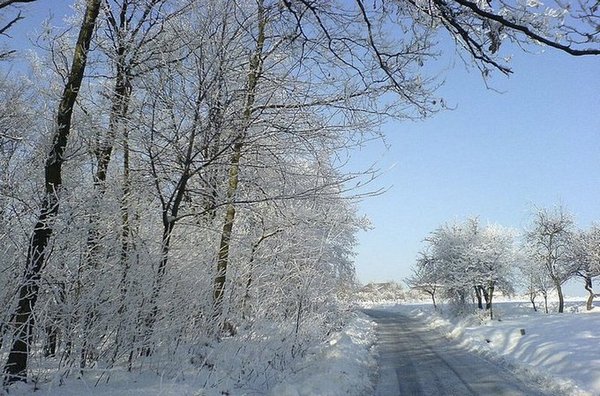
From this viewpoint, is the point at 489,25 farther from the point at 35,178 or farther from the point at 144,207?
the point at 35,178

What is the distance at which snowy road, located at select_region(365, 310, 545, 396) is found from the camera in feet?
34.1

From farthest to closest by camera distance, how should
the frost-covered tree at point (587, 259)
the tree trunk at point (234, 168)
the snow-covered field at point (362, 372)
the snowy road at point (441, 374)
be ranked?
1. the frost-covered tree at point (587, 259)
2. the snowy road at point (441, 374)
3. the tree trunk at point (234, 168)
4. the snow-covered field at point (362, 372)

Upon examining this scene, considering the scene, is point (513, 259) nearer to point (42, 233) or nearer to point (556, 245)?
point (556, 245)

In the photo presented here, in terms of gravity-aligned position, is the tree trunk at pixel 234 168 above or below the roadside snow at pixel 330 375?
above

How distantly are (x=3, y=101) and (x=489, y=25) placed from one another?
15.4 m

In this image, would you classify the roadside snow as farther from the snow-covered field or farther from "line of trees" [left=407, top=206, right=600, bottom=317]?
"line of trees" [left=407, top=206, right=600, bottom=317]

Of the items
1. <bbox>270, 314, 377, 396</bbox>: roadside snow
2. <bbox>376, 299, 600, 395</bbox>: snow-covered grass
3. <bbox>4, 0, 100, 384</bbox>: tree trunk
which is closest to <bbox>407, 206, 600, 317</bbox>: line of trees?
<bbox>376, 299, 600, 395</bbox>: snow-covered grass

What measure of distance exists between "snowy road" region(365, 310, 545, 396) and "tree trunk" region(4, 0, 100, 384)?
7.31 m

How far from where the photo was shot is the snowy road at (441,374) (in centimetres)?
1040

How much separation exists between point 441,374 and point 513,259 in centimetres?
3896

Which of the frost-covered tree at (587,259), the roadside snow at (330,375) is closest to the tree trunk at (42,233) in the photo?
the roadside snow at (330,375)

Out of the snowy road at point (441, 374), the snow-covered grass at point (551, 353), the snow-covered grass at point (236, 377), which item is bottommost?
the snowy road at point (441, 374)

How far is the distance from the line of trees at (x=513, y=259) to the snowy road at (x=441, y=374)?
85.0 feet

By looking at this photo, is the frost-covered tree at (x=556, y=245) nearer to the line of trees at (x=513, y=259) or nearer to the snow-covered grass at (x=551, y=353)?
the line of trees at (x=513, y=259)
